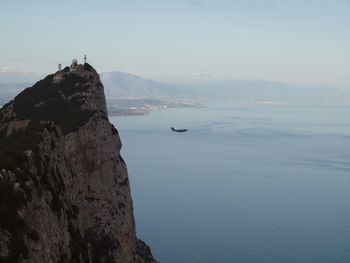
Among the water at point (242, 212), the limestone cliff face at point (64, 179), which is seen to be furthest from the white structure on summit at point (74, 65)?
the water at point (242, 212)

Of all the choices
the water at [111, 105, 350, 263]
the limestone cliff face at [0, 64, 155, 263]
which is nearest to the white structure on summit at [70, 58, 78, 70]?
the limestone cliff face at [0, 64, 155, 263]

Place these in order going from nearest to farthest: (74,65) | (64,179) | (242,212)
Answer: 1. (64,179)
2. (74,65)
3. (242,212)

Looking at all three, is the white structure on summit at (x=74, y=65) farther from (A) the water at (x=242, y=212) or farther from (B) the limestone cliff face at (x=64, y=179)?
(A) the water at (x=242, y=212)

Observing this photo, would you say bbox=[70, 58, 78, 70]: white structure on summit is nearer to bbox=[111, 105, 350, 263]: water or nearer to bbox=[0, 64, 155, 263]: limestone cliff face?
bbox=[0, 64, 155, 263]: limestone cliff face

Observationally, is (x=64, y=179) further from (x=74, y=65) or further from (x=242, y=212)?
(x=242, y=212)

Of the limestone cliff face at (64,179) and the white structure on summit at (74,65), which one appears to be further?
the white structure on summit at (74,65)

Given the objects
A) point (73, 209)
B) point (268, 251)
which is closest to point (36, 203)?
point (73, 209)

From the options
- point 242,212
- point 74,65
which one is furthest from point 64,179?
point 242,212

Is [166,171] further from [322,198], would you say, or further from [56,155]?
[56,155]
